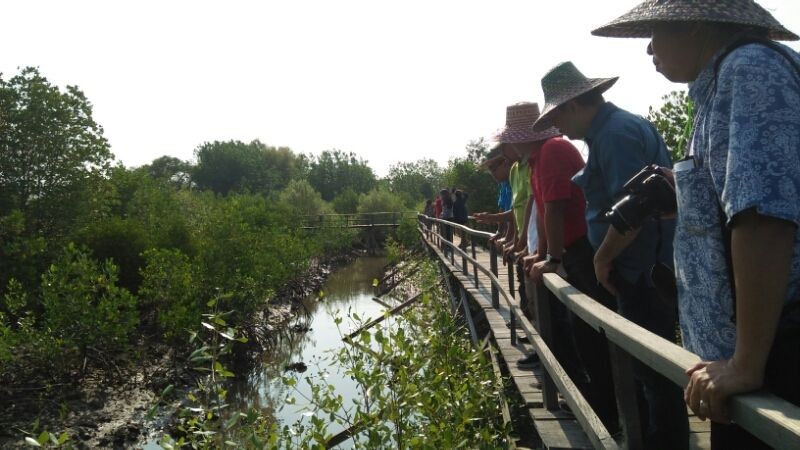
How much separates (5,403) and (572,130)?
8.78 meters

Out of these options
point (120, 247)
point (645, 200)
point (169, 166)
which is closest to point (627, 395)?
point (645, 200)

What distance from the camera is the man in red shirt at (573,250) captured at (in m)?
2.98

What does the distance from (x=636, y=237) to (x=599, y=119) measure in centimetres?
56

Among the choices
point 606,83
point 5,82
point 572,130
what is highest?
point 5,82

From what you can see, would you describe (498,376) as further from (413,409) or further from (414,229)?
(414,229)

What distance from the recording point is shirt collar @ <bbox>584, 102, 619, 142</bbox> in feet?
8.84

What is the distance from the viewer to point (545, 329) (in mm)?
3508

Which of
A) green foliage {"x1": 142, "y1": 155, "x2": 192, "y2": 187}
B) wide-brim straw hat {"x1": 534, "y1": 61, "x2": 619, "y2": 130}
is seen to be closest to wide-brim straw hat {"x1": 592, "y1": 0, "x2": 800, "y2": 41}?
wide-brim straw hat {"x1": 534, "y1": 61, "x2": 619, "y2": 130}

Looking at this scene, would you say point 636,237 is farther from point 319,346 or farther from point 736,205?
point 319,346

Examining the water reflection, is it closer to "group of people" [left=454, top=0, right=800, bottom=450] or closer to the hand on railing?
"group of people" [left=454, top=0, right=800, bottom=450]

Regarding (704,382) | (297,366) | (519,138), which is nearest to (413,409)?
(519,138)

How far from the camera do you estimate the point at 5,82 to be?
1340 centimetres

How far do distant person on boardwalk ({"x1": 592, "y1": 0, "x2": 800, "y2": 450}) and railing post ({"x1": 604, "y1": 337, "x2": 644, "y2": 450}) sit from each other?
1.56ft

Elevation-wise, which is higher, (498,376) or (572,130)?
(572,130)
